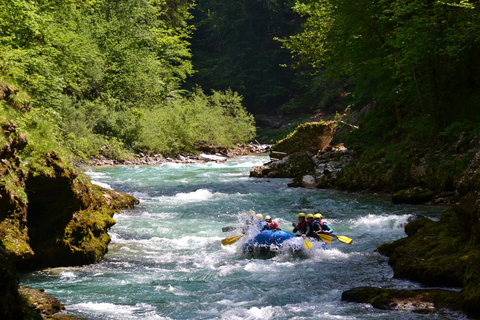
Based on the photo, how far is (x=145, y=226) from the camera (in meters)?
9.48

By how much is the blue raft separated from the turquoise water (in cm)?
18

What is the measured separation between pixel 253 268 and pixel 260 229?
4.75ft

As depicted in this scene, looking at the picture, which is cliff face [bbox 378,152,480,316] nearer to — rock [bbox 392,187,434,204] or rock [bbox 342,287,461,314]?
rock [bbox 342,287,461,314]

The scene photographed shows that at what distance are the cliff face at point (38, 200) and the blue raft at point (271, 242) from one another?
106 inches

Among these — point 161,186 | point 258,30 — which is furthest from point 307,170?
point 258,30

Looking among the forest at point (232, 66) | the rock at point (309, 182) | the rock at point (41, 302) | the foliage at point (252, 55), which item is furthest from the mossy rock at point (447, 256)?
the foliage at point (252, 55)

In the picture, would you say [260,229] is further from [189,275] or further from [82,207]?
[82,207]

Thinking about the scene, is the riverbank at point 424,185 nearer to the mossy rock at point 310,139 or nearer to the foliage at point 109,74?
the mossy rock at point 310,139

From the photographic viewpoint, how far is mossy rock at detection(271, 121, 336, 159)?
65.8ft

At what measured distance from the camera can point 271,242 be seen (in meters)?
7.55

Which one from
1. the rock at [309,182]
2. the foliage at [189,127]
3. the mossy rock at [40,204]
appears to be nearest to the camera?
the mossy rock at [40,204]

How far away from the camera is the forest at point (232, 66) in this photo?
11070 mm

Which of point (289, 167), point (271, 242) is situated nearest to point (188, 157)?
point (289, 167)

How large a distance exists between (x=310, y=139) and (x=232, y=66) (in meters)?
32.7
